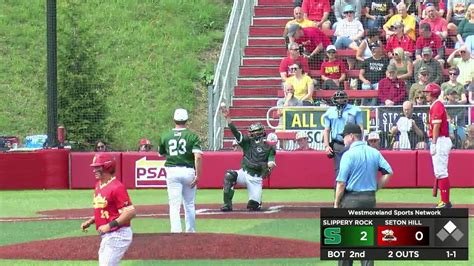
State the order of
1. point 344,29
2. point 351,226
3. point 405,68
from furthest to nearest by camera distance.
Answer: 1. point 344,29
2. point 405,68
3. point 351,226

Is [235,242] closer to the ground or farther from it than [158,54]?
closer to the ground

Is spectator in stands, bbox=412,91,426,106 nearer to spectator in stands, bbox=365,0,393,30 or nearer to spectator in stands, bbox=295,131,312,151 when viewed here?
spectator in stands, bbox=295,131,312,151

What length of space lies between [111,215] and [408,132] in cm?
1466

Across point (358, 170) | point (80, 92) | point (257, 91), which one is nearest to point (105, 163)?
point (358, 170)

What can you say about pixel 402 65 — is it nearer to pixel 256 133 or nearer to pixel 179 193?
pixel 256 133

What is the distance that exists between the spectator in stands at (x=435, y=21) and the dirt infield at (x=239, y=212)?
823 centimetres

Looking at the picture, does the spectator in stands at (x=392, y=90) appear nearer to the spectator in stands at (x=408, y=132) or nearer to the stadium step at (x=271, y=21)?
the spectator in stands at (x=408, y=132)

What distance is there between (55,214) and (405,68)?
9.69 m

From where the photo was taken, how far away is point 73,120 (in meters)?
30.7

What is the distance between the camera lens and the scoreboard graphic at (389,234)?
12125 mm

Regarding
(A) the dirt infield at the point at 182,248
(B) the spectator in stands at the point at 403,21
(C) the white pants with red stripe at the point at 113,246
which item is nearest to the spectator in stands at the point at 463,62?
(B) the spectator in stands at the point at 403,21

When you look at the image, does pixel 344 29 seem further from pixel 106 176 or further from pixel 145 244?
pixel 106 176

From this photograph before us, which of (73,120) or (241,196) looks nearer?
(241,196)

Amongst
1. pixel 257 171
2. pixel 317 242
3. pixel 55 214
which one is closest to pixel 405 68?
pixel 257 171
